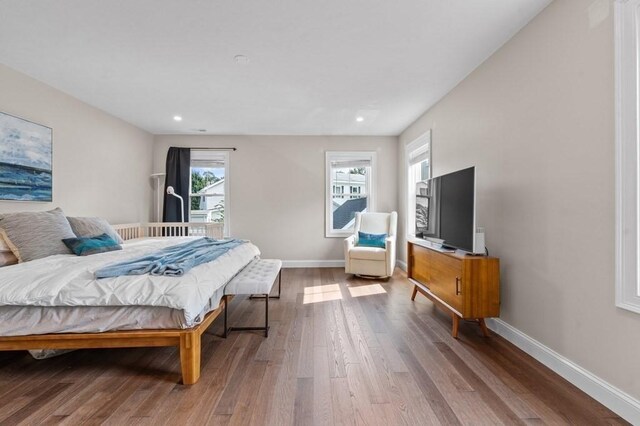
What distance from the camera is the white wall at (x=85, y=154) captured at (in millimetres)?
3000

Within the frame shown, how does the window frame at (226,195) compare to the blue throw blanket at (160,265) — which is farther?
the window frame at (226,195)

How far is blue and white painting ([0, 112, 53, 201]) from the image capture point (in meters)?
2.81

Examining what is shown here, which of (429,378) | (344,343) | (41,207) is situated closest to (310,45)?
(344,343)

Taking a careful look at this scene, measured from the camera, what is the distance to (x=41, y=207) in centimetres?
318

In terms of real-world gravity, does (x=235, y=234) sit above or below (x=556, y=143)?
below

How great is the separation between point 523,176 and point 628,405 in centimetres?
148

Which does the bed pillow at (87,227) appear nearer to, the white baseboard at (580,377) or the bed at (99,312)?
the bed at (99,312)

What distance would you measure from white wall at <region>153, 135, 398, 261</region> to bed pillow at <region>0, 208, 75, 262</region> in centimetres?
279

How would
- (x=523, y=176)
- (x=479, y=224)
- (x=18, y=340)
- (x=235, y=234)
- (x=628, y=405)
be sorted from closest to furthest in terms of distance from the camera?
(x=628, y=405), (x=18, y=340), (x=523, y=176), (x=479, y=224), (x=235, y=234)

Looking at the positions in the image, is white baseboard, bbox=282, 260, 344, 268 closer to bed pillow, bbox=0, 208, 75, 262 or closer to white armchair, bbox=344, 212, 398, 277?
white armchair, bbox=344, 212, 398, 277

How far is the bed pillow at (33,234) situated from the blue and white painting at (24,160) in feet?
1.72

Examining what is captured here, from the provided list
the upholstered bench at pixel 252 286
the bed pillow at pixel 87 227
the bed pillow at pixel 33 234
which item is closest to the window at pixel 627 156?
the upholstered bench at pixel 252 286

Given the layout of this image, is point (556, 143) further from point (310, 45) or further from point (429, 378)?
point (310, 45)

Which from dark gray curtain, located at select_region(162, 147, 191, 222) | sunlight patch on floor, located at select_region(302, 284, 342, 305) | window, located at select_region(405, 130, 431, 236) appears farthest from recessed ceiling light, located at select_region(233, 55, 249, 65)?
dark gray curtain, located at select_region(162, 147, 191, 222)
